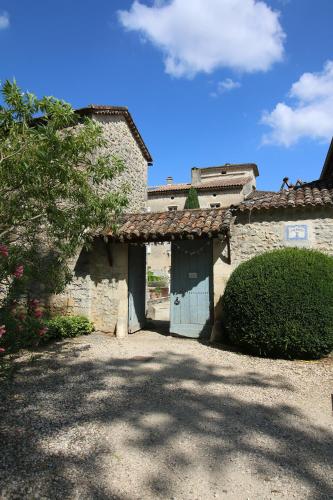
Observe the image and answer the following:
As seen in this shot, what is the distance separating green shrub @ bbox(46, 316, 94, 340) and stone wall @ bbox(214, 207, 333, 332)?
3.15 meters

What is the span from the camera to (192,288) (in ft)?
28.7

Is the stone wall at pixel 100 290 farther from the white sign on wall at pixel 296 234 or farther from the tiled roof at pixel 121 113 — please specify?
the white sign on wall at pixel 296 234

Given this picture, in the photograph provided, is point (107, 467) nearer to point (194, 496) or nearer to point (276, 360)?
point (194, 496)

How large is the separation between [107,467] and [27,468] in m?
0.65

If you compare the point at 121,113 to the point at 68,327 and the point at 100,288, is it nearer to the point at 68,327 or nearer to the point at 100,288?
the point at 100,288

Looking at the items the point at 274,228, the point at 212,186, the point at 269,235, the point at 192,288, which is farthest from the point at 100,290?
the point at 212,186

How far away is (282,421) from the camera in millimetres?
4004

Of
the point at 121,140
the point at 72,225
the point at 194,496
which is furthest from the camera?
the point at 121,140

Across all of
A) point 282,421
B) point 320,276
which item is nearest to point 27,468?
point 282,421

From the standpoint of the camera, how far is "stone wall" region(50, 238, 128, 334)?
8.97m

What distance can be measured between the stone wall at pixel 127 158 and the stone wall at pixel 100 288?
1.83 metres

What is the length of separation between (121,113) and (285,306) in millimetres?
7712

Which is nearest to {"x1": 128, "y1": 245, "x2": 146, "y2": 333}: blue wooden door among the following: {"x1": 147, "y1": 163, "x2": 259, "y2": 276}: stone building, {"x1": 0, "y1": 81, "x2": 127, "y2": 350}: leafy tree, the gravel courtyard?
the gravel courtyard

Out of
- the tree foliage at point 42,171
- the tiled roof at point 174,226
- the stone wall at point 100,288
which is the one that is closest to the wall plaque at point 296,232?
the tiled roof at point 174,226
